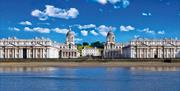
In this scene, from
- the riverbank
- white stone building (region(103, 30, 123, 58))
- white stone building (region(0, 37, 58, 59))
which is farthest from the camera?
white stone building (region(103, 30, 123, 58))

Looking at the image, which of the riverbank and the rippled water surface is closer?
the rippled water surface

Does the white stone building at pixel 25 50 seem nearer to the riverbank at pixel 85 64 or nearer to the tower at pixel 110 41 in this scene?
the tower at pixel 110 41

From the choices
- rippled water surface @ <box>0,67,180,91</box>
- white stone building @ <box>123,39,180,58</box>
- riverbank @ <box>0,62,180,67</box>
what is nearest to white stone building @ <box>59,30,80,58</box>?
white stone building @ <box>123,39,180,58</box>

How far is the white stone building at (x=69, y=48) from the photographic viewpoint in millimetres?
178125

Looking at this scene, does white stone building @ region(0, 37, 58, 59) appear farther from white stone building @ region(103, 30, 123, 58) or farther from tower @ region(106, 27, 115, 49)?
tower @ region(106, 27, 115, 49)

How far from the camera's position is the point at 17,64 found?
100m

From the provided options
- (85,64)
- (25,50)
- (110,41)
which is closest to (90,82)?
(85,64)

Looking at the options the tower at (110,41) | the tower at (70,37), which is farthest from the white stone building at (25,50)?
the tower at (110,41)

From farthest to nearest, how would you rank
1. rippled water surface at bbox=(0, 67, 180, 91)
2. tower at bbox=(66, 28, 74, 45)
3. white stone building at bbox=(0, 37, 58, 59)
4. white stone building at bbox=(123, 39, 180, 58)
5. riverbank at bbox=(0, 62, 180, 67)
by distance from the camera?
1. tower at bbox=(66, 28, 74, 45)
2. white stone building at bbox=(123, 39, 180, 58)
3. white stone building at bbox=(0, 37, 58, 59)
4. riverbank at bbox=(0, 62, 180, 67)
5. rippled water surface at bbox=(0, 67, 180, 91)

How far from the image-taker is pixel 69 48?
184 meters

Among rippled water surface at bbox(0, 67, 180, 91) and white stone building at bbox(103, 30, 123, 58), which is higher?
white stone building at bbox(103, 30, 123, 58)

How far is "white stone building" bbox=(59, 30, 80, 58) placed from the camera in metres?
178

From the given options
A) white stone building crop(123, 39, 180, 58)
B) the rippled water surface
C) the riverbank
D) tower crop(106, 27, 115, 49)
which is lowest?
the rippled water surface

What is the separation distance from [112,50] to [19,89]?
6167 inches
